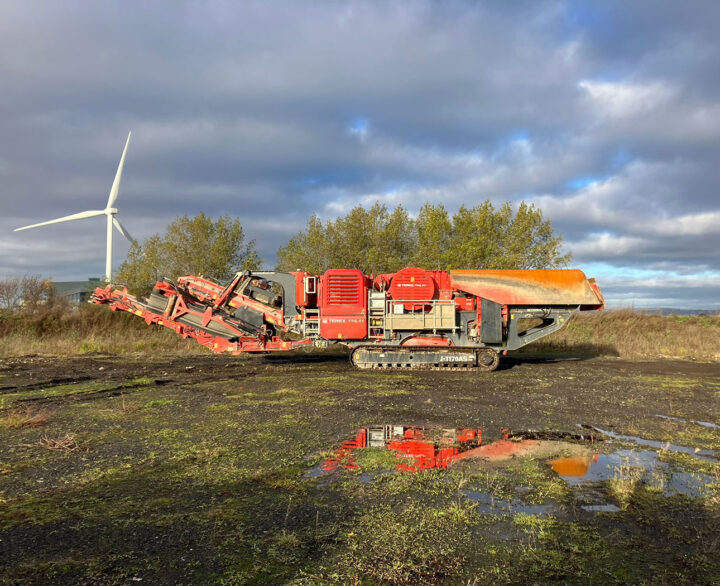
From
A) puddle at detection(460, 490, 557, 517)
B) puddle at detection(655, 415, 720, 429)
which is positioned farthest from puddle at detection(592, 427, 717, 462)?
puddle at detection(460, 490, 557, 517)

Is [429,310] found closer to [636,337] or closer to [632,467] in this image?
[632,467]

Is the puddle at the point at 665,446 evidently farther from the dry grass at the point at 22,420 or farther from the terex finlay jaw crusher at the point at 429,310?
the dry grass at the point at 22,420

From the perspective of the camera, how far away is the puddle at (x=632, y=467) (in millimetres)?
4688

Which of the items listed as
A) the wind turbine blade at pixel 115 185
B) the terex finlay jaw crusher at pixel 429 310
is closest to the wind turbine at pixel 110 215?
the wind turbine blade at pixel 115 185

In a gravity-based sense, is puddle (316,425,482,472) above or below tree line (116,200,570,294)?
below

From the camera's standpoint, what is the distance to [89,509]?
412 cm

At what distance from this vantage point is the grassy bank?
18.8 meters

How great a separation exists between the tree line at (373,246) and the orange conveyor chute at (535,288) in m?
12.8

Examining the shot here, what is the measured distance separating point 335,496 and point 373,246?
86.4 ft

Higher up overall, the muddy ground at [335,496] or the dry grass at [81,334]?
the dry grass at [81,334]

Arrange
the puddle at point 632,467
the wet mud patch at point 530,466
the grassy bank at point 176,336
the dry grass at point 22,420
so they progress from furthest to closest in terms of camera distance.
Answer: the grassy bank at point 176,336, the dry grass at point 22,420, the puddle at point 632,467, the wet mud patch at point 530,466

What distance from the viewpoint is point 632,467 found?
5.23 m

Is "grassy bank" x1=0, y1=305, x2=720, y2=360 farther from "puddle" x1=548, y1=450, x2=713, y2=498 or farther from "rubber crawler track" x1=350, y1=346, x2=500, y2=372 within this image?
"puddle" x1=548, y1=450, x2=713, y2=498

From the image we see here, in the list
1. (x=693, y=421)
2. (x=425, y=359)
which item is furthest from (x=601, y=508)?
(x=425, y=359)
